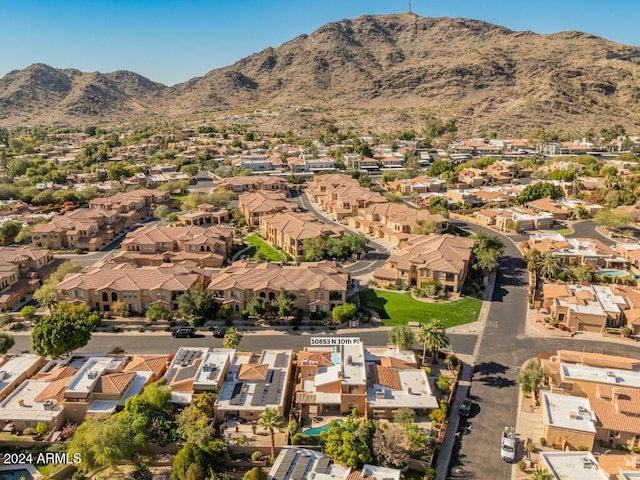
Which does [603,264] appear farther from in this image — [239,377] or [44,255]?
[44,255]

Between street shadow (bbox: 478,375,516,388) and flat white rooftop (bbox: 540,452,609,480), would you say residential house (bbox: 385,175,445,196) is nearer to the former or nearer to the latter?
street shadow (bbox: 478,375,516,388)

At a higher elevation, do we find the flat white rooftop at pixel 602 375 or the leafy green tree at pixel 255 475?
the flat white rooftop at pixel 602 375

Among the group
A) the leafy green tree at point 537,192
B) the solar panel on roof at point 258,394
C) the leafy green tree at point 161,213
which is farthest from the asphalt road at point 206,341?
the leafy green tree at point 537,192

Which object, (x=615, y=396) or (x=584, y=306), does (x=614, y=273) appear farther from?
(x=615, y=396)

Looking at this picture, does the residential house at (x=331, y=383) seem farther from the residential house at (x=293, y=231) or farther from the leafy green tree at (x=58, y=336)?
the residential house at (x=293, y=231)

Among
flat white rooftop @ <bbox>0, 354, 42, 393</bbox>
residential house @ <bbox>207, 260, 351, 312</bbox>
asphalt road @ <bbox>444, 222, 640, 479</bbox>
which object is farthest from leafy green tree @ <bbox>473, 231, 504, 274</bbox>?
flat white rooftop @ <bbox>0, 354, 42, 393</bbox>

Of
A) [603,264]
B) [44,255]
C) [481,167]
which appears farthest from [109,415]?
[481,167]
